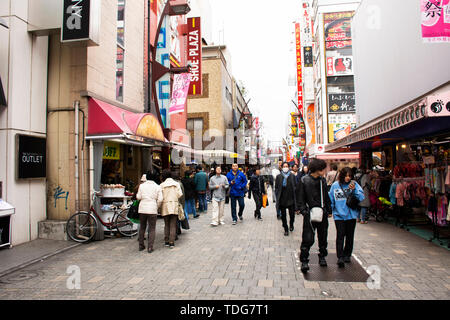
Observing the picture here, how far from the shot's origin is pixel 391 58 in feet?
36.0

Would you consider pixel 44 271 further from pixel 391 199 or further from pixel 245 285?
pixel 391 199

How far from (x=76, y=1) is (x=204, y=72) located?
22679mm

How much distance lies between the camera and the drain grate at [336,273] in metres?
4.81

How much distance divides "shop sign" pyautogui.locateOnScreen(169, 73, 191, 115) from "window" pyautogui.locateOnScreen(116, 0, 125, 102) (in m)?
3.06

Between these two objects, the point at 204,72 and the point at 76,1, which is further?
the point at 204,72

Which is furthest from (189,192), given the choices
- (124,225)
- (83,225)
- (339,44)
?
(339,44)

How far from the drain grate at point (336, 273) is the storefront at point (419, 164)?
2.71 meters

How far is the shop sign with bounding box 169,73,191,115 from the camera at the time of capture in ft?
43.1

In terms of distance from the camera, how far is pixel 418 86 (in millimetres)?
8805

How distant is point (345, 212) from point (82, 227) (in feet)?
20.7

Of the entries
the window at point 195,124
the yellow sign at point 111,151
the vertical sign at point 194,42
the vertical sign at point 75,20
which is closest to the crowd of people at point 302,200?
the yellow sign at point 111,151

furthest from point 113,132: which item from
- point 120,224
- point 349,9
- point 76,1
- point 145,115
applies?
point 349,9

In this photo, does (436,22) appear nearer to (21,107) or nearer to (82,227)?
(82,227)

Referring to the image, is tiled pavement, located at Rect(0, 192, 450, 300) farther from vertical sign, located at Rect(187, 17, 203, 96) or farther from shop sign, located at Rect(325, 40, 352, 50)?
shop sign, located at Rect(325, 40, 352, 50)
